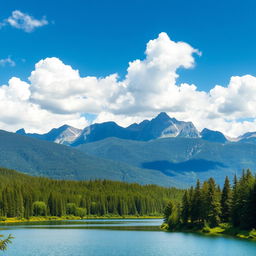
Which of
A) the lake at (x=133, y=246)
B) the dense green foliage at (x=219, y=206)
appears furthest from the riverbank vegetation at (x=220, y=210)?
the lake at (x=133, y=246)

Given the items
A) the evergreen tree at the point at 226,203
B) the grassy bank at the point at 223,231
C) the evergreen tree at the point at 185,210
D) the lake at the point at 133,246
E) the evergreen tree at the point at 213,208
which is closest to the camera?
the lake at the point at 133,246

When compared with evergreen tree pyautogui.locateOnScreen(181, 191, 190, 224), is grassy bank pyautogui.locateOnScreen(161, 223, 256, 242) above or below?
below

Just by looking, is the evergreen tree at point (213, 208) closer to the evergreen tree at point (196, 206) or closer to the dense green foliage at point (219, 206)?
the dense green foliage at point (219, 206)

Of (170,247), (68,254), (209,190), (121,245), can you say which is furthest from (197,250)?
(209,190)

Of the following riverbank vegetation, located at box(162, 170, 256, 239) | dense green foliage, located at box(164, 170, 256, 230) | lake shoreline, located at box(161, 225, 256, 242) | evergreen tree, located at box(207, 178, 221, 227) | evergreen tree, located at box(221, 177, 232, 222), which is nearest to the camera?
lake shoreline, located at box(161, 225, 256, 242)

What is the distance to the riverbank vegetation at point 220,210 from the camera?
10681 cm

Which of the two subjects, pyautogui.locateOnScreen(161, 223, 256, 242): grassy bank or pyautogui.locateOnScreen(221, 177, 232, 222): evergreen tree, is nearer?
pyautogui.locateOnScreen(161, 223, 256, 242): grassy bank

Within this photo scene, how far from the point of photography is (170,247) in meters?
91.1

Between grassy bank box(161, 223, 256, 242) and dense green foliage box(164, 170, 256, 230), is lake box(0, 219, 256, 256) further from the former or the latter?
dense green foliage box(164, 170, 256, 230)

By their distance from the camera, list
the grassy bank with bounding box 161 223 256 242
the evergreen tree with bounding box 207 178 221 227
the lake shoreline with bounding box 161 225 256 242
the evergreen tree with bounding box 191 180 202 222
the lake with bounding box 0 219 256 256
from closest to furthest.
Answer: the lake with bounding box 0 219 256 256
the lake shoreline with bounding box 161 225 256 242
the grassy bank with bounding box 161 223 256 242
the evergreen tree with bounding box 207 178 221 227
the evergreen tree with bounding box 191 180 202 222

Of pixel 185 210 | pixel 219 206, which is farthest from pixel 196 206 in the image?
pixel 219 206

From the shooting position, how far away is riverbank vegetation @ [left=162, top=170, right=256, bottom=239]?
350 ft

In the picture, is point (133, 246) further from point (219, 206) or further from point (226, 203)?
point (226, 203)

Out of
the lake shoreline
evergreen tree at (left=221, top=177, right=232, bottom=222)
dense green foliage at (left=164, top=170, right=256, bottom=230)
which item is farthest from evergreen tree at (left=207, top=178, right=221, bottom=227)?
evergreen tree at (left=221, top=177, right=232, bottom=222)
